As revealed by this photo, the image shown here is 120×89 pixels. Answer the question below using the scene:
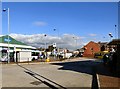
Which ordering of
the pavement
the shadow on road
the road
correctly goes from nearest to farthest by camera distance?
1. the pavement
2. the road
3. the shadow on road

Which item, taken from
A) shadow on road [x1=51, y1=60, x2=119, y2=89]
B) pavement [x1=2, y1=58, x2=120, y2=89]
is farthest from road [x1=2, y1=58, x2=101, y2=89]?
shadow on road [x1=51, y1=60, x2=119, y2=89]

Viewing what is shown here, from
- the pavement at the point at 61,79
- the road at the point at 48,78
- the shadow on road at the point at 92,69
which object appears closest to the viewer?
the pavement at the point at 61,79

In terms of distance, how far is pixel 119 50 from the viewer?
22953 millimetres

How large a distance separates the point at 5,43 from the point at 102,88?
60.2 metres

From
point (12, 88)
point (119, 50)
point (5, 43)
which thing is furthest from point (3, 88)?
point (5, 43)

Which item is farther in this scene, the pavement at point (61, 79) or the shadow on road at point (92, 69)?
the shadow on road at point (92, 69)

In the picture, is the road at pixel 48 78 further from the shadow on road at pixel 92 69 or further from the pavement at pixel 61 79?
the shadow on road at pixel 92 69

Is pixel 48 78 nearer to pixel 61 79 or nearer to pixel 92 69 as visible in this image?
pixel 61 79

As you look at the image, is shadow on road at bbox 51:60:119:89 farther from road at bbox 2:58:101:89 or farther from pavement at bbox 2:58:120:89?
road at bbox 2:58:101:89

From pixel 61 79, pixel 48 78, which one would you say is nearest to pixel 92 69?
pixel 48 78

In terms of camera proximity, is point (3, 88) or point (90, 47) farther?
point (90, 47)

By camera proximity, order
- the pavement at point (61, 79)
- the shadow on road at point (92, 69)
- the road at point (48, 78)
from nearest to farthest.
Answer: the pavement at point (61, 79) → the road at point (48, 78) → the shadow on road at point (92, 69)

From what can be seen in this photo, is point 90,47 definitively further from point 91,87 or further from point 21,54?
point 91,87

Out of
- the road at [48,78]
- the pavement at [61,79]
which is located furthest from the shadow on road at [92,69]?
the road at [48,78]
